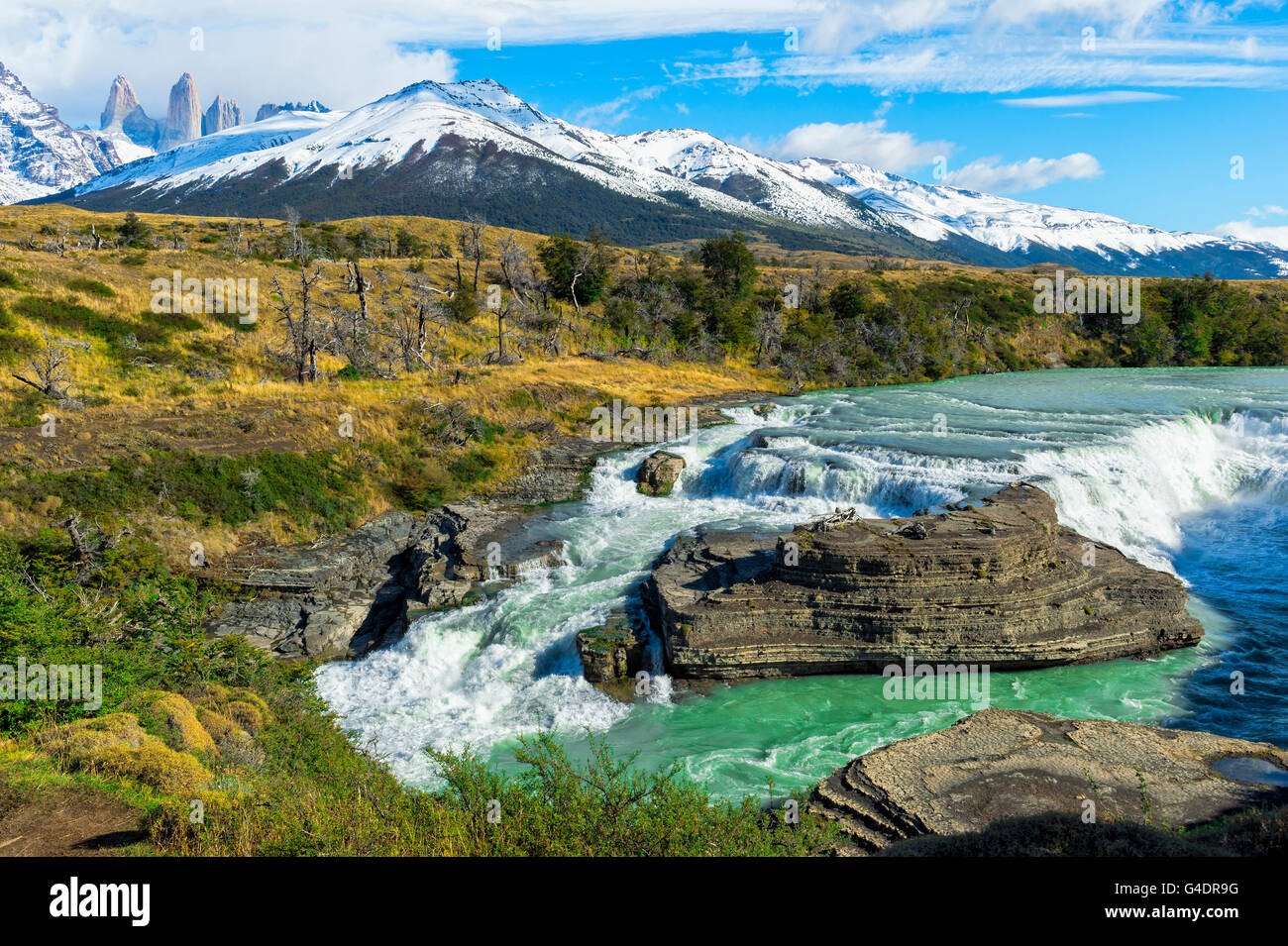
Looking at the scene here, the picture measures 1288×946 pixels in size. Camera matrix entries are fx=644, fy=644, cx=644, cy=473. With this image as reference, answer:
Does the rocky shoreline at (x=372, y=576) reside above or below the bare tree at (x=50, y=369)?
below

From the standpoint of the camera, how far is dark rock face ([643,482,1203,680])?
16141 mm

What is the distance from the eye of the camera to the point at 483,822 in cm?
743

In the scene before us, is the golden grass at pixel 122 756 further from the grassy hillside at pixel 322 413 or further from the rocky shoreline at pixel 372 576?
the rocky shoreline at pixel 372 576

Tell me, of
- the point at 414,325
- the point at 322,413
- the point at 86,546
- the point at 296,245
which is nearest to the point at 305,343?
the point at 322,413

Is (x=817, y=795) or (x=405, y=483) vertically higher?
(x=405, y=483)

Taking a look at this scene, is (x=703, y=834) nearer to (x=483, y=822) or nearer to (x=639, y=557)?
(x=483, y=822)

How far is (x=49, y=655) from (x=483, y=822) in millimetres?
8779

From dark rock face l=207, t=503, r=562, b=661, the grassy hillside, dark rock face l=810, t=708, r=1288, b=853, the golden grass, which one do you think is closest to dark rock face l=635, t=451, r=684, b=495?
the grassy hillside

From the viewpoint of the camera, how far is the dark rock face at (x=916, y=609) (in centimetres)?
1614

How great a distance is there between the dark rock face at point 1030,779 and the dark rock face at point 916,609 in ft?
13.3

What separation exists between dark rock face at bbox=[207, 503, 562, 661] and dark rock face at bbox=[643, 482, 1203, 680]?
775cm

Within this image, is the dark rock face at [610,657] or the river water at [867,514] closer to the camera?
the river water at [867,514]

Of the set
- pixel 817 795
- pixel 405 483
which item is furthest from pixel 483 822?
pixel 405 483

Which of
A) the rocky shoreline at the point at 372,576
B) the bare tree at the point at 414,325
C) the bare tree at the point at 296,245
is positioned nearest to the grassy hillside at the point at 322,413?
the bare tree at the point at 414,325
